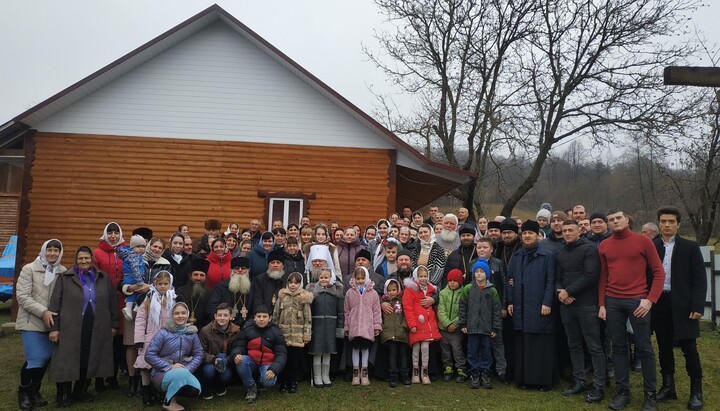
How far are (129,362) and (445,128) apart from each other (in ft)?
63.5

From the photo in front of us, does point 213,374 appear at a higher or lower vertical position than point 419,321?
lower

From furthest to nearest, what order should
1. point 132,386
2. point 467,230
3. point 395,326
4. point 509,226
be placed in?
point 467,230 < point 509,226 < point 395,326 < point 132,386

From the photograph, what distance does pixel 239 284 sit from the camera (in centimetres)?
640

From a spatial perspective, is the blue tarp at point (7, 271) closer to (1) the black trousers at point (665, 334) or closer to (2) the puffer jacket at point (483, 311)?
(2) the puffer jacket at point (483, 311)

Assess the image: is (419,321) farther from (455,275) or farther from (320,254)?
(320,254)

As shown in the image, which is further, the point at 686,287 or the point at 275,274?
the point at 275,274

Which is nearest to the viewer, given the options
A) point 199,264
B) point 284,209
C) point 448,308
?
point 199,264

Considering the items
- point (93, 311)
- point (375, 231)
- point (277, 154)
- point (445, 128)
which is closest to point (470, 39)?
point (445, 128)

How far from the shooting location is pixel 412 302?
21.8 feet

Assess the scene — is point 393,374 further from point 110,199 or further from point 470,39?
point 470,39

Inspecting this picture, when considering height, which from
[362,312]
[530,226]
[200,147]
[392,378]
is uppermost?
[200,147]

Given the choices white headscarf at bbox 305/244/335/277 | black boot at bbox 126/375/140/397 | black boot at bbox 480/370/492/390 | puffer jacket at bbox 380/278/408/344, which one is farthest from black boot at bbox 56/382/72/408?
black boot at bbox 480/370/492/390

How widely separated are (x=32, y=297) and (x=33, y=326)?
0.33 metres

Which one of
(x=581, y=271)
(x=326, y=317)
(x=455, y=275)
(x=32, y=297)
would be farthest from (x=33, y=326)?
(x=581, y=271)
